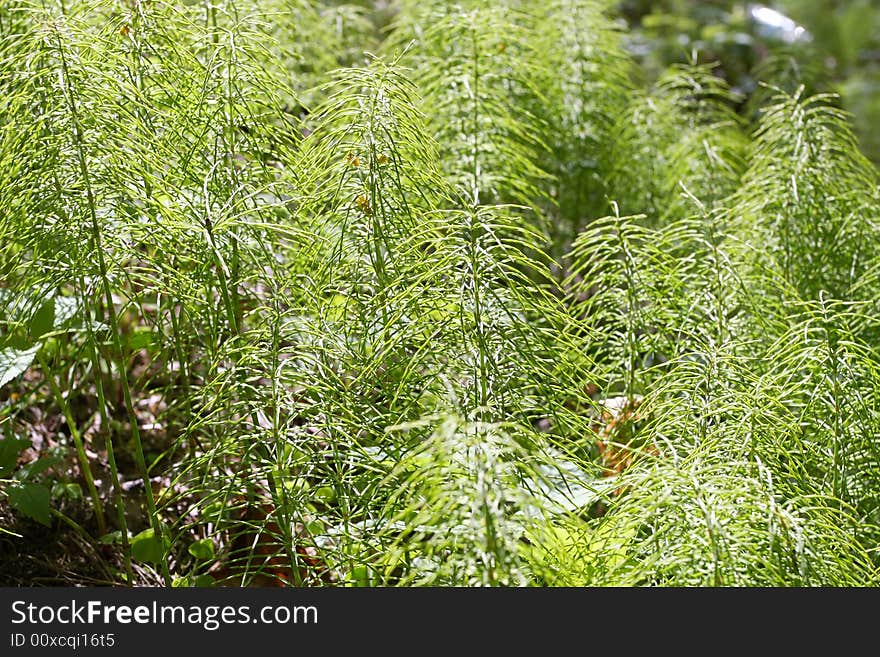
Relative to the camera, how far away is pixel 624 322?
189 centimetres

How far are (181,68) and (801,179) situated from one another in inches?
49.3

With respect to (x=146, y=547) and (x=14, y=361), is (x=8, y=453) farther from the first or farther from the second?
(x=146, y=547)

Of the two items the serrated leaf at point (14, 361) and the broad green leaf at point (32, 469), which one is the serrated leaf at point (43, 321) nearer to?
the serrated leaf at point (14, 361)

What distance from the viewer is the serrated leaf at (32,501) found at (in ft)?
5.40

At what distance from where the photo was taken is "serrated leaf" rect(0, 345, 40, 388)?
160cm

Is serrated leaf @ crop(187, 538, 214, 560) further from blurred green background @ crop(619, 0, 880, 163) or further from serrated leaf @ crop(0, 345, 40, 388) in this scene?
blurred green background @ crop(619, 0, 880, 163)

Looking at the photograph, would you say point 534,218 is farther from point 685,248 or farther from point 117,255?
point 117,255

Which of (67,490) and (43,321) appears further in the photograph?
(67,490)

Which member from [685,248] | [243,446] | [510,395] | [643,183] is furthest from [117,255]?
[643,183]

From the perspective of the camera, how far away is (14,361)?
5.37ft

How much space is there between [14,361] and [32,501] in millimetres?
238

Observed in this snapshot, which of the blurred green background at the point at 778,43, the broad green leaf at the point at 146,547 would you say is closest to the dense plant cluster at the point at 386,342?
the broad green leaf at the point at 146,547

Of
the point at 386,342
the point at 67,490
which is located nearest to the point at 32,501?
the point at 67,490

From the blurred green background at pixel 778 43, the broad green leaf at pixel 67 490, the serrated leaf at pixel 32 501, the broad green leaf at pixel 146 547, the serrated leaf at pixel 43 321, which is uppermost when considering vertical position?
the blurred green background at pixel 778 43
